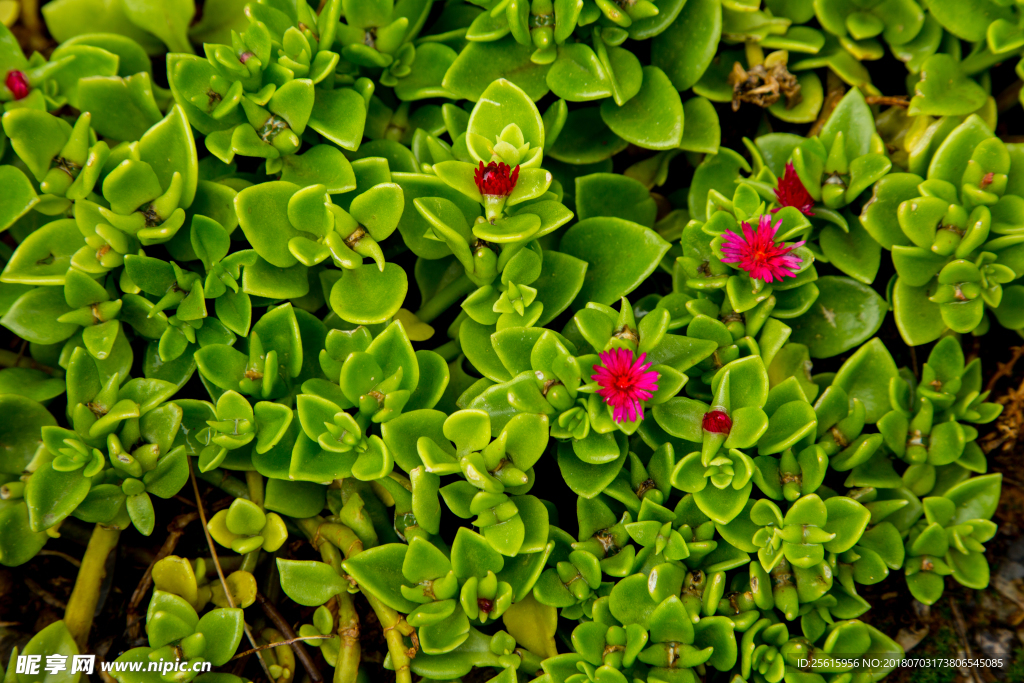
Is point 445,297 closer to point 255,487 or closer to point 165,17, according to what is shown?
point 255,487

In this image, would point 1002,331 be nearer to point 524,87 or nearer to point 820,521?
point 820,521

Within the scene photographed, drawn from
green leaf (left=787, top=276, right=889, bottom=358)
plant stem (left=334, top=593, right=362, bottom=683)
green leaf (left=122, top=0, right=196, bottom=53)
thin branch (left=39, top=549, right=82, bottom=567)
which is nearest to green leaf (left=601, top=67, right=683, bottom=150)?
green leaf (left=787, top=276, right=889, bottom=358)

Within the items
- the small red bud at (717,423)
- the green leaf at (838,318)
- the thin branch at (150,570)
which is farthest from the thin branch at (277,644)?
the green leaf at (838,318)

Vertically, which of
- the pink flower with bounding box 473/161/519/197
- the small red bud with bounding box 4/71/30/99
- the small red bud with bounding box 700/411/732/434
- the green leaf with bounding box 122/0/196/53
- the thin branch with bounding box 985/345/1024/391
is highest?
the green leaf with bounding box 122/0/196/53

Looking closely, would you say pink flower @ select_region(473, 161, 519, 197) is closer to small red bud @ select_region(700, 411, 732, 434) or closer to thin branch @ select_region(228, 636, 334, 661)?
small red bud @ select_region(700, 411, 732, 434)

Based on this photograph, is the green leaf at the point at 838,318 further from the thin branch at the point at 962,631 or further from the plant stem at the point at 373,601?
the plant stem at the point at 373,601

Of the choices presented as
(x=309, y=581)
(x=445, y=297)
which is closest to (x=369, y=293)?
(x=445, y=297)
